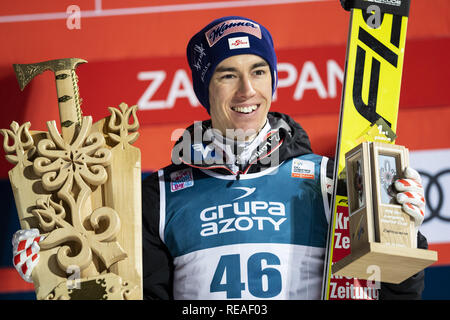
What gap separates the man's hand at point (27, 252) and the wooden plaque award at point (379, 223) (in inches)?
36.5

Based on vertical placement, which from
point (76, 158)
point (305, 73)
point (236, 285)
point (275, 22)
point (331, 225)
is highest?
point (275, 22)

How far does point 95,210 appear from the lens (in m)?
2.49

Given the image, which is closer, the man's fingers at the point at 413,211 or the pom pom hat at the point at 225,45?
the man's fingers at the point at 413,211

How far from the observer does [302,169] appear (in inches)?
104

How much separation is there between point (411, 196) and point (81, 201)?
103 cm

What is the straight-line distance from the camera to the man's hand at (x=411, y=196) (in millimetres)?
2305

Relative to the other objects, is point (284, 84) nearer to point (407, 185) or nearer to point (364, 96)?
point (364, 96)

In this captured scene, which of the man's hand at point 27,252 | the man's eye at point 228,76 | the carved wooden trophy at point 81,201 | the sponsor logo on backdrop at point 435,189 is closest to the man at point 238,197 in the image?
the man's eye at point 228,76

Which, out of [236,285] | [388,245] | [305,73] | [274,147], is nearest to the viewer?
[388,245]

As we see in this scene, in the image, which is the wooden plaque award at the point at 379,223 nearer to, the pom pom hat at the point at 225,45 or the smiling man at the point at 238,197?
the smiling man at the point at 238,197

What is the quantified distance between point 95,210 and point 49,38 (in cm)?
96

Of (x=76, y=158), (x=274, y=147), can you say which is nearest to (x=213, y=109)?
(x=274, y=147)

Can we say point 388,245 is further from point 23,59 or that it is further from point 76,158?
point 23,59

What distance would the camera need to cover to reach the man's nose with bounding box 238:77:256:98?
2617mm
